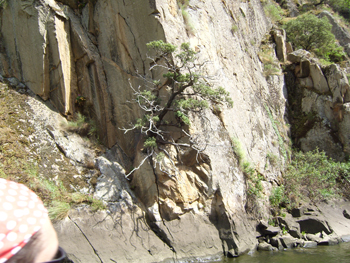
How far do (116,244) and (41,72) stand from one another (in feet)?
18.4

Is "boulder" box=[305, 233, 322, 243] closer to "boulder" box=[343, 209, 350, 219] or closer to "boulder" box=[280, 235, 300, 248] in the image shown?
"boulder" box=[280, 235, 300, 248]

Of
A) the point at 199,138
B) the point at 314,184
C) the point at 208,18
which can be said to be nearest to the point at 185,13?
the point at 208,18

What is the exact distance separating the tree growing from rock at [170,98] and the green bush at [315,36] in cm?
1242

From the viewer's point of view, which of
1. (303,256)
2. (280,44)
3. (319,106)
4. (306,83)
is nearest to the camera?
(303,256)

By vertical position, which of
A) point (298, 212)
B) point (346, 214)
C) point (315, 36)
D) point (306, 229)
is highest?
point (315, 36)

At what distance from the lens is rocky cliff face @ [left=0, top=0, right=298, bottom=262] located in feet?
20.8

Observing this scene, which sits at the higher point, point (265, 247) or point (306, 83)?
point (306, 83)

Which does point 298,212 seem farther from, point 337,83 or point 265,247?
point 337,83

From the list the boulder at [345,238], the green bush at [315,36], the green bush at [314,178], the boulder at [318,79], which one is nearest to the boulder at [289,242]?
the green bush at [314,178]

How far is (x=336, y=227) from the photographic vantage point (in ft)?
28.3

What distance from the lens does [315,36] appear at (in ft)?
53.6

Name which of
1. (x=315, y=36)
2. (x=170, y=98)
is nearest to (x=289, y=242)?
(x=170, y=98)

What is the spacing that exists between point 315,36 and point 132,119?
14.5 meters

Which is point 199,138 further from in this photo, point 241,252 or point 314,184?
point 314,184
